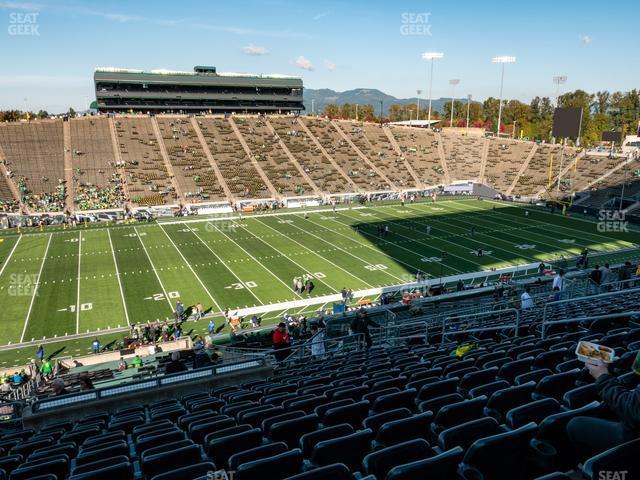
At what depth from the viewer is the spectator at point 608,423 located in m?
3.04

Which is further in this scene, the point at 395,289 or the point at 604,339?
the point at 395,289

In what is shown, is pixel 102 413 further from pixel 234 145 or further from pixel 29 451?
pixel 234 145

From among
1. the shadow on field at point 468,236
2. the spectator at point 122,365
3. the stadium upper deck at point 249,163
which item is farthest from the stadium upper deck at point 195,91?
the spectator at point 122,365

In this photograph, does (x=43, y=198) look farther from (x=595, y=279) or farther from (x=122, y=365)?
(x=595, y=279)

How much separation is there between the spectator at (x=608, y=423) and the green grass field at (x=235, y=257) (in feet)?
78.8

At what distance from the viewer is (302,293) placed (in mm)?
28844

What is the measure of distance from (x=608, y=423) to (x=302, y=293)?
25.8 m

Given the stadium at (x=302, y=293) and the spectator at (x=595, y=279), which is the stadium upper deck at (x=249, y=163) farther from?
the spectator at (x=595, y=279)

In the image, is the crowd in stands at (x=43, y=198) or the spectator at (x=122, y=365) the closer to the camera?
the spectator at (x=122, y=365)

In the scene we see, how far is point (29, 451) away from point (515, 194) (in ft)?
210

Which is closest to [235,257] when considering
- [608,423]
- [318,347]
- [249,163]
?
[318,347]

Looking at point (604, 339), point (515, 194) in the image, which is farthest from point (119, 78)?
point (604, 339)

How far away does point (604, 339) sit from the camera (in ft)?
21.1

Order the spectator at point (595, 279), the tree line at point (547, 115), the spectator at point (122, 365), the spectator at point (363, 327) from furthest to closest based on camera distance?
the tree line at point (547, 115)
the spectator at point (122, 365)
the spectator at point (595, 279)
the spectator at point (363, 327)
